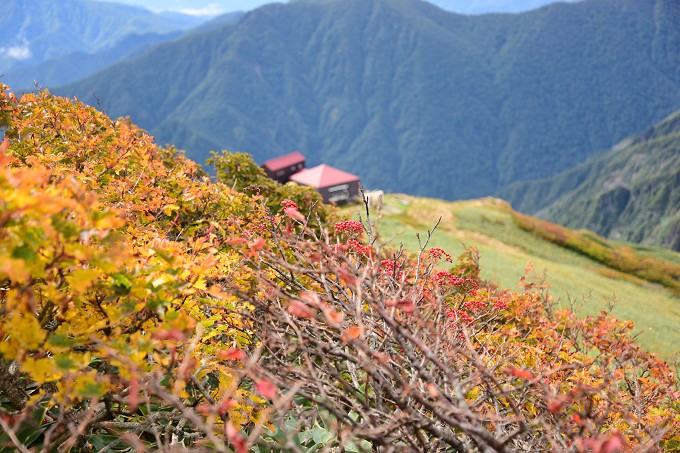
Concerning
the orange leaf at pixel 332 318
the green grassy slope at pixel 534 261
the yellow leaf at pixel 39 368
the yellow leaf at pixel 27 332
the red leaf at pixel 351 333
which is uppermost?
the orange leaf at pixel 332 318

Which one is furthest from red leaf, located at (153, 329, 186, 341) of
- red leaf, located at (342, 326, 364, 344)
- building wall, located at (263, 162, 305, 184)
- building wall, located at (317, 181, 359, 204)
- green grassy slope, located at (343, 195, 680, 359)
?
building wall, located at (263, 162, 305, 184)

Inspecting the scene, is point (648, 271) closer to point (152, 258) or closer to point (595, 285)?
point (595, 285)

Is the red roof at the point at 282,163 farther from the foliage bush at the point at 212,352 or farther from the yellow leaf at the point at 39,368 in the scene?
the yellow leaf at the point at 39,368

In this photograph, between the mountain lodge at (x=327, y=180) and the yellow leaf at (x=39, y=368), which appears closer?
the yellow leaf at (x=39, y=368)

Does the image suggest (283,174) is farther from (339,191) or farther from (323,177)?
(339,191)

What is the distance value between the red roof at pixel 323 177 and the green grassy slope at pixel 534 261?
1154 cm

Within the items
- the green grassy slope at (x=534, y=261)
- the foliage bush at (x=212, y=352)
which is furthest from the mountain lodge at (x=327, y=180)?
the foliage bush at (x=212, y=352)

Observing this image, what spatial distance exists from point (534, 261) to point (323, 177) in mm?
38723

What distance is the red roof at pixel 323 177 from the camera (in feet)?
222

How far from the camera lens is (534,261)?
37.2 meters

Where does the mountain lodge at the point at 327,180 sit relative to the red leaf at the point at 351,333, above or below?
below

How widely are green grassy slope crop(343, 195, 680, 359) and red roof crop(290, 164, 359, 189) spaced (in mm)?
11543

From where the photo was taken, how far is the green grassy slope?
25.6 meters

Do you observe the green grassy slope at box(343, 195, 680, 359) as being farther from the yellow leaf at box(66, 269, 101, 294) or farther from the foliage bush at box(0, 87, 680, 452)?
the yellow leaf at box(66, 269, 101, 294)
